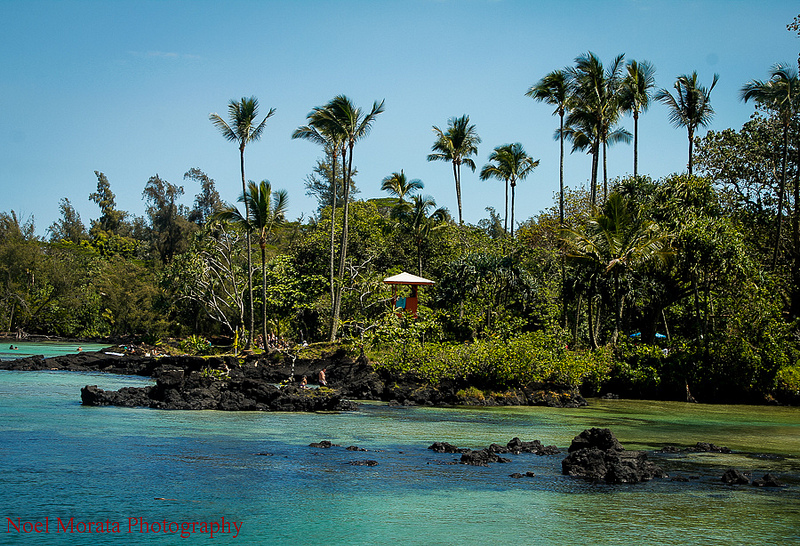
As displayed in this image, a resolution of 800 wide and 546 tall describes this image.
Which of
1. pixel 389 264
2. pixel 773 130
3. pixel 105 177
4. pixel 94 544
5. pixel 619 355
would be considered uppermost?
pixel 105 177

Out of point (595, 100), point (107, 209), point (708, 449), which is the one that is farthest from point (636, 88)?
point (107, 209)

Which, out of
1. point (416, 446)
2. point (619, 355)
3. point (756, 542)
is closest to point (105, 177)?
point (619, 355)

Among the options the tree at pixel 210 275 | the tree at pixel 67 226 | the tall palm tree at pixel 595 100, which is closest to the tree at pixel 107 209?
the tree at pixel 67 226

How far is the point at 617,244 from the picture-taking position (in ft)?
99.1

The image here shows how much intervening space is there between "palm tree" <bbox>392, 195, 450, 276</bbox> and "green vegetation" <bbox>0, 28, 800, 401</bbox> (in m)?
0.14

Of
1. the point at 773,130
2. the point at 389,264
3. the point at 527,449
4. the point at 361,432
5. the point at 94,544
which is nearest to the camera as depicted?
the point at 94,544

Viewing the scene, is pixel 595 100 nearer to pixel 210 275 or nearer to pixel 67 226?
pixel 210 275

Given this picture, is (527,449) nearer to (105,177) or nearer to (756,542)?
(756,542)

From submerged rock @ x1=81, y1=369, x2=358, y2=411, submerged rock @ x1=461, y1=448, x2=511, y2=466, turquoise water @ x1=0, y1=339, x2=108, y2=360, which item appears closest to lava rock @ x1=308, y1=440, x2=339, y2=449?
submerged rock @ x1=461, y1=448, x2=511, y2=466

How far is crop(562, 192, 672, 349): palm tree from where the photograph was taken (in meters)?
29.5

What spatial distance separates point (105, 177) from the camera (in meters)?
89.5

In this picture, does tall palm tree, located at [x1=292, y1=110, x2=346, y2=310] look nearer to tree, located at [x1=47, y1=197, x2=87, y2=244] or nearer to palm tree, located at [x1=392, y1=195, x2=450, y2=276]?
palm tree, located at [x1=392, y1=195, x2=450, y2=276]

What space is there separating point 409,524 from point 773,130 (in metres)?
35.0

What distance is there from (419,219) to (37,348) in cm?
3114
